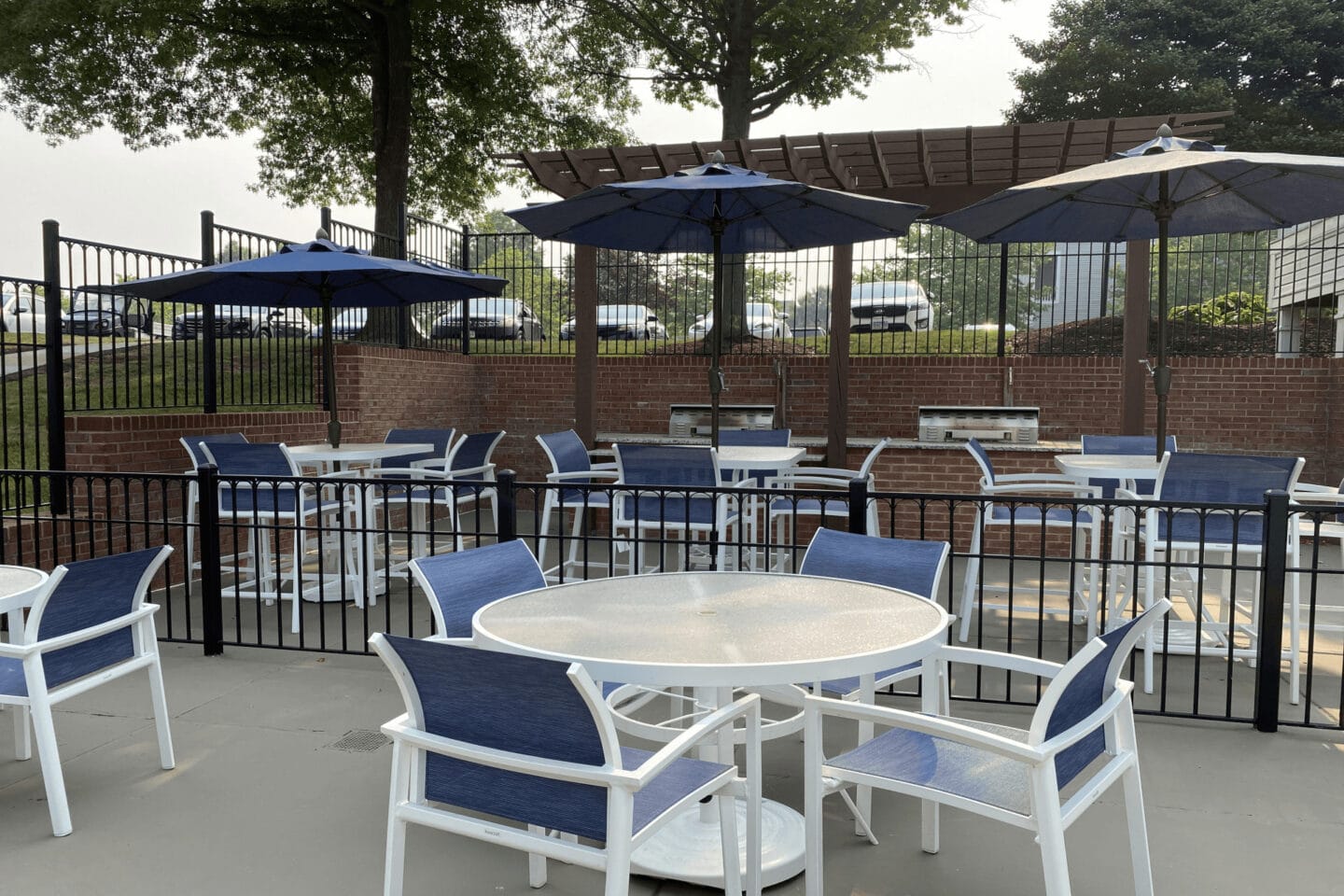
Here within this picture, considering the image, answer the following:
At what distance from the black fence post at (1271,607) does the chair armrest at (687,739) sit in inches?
101

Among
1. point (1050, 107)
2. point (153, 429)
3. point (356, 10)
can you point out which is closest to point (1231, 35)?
point (1050, 107)

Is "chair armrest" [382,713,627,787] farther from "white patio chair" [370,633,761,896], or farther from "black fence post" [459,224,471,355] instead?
"black fence post" [459,224,471,355]

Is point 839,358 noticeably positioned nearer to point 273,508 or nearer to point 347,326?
point 347,326

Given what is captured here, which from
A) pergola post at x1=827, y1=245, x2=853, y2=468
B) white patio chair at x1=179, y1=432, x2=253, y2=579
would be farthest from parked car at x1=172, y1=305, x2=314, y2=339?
pergola post at x1=827, y1=245, x2=853, y2=468

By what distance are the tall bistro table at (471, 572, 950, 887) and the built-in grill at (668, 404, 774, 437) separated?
6.73 meters

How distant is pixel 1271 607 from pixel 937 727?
2461 mm

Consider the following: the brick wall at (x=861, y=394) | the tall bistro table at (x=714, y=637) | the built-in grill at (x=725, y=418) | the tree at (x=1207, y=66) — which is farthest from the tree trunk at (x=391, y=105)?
the tree at (x=1207, y=66)

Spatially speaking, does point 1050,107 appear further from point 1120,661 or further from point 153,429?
point 1120,661

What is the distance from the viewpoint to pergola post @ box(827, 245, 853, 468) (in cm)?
889

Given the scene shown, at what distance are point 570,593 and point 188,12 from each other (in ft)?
48.7

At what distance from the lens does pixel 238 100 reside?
17.1 metres

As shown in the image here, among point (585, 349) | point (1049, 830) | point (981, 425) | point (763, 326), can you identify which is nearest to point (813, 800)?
point (1049, 830)

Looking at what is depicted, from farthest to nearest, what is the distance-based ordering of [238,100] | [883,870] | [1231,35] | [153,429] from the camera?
[1231,35], [238,100], [153,429], [883,870]

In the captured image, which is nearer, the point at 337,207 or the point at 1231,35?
the point at 337,207
